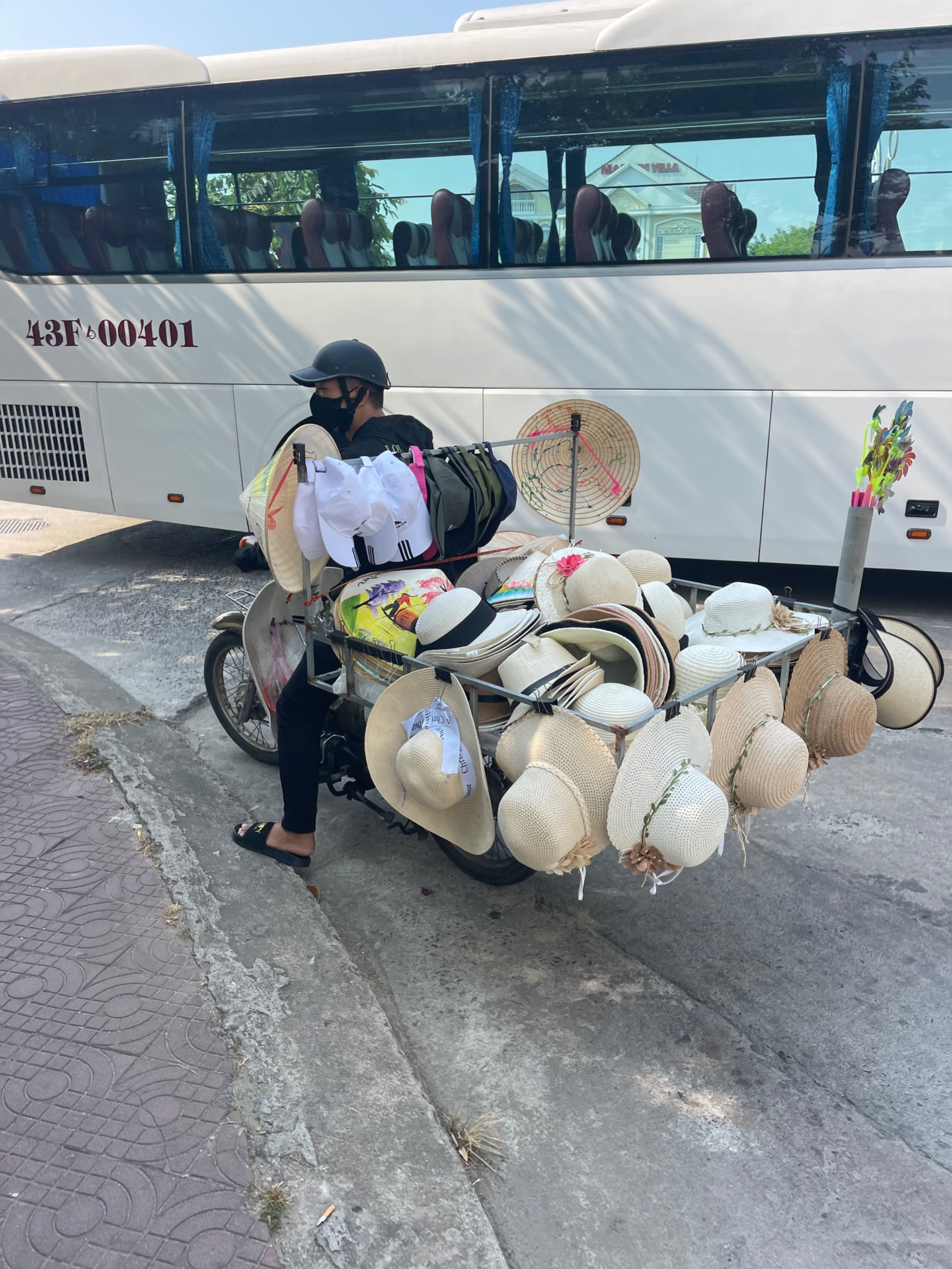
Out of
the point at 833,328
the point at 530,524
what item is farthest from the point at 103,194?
the point at 833,328

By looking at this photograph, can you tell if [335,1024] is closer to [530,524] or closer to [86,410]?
[530,524]

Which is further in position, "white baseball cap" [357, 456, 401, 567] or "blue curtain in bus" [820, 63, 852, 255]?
"blue curtain in bus" [820, 63, 852, 255]

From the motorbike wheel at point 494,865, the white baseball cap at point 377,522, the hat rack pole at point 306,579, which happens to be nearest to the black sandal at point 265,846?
the motorbike wheel at point 494,865

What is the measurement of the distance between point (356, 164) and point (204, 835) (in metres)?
5.01

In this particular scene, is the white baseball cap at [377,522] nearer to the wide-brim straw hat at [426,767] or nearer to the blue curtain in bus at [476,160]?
the wide-brim straw hat at [426,767]

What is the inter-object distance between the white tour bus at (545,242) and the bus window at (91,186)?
0.07 feet

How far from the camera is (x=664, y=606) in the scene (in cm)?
311

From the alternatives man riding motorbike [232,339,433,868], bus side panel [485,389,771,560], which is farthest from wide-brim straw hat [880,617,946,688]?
bus side panel [485,389,771,560]

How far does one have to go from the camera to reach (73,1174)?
2.13 metres

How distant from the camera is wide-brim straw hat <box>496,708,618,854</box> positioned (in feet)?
7.78

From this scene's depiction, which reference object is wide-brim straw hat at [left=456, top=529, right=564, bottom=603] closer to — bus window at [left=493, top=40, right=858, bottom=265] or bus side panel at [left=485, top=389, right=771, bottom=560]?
bus side panel at [left=485, top=389, right=771, bottom=560]

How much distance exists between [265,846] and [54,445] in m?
5.72

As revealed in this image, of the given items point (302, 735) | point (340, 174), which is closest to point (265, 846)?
point (302, 735)

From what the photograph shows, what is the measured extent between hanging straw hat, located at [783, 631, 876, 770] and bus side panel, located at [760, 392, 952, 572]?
→ 3.29 meters
